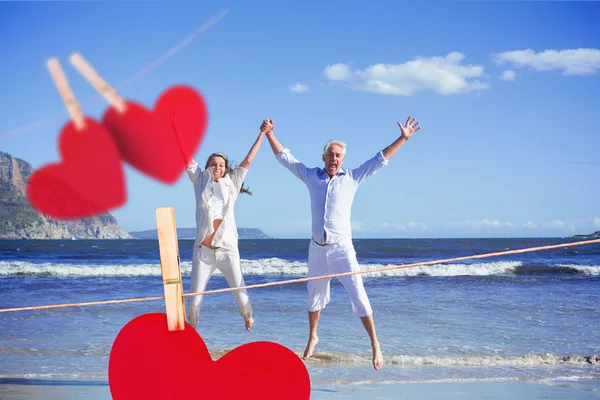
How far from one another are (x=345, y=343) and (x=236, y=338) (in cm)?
130

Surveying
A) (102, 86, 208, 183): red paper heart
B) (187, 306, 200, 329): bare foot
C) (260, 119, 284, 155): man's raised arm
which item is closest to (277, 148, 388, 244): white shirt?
(260, 119, 284, 155): man's raised arm

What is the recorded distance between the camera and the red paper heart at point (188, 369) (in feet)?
10.8

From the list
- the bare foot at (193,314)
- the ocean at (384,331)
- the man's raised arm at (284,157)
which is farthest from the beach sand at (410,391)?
the man's raised arm at (284,157)

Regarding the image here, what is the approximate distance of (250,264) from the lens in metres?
20.6

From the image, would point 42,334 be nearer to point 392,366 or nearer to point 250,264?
point 392,366

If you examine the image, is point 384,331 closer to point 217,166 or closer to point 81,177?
point 217,166

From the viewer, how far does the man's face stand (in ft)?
14.9

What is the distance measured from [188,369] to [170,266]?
58 cm

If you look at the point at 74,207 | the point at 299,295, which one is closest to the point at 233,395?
the point at 74,207

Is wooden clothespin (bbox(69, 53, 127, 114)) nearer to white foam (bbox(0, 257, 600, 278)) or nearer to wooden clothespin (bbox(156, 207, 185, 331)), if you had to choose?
wooden clothespin (bbox(156, 207, 185, 331))

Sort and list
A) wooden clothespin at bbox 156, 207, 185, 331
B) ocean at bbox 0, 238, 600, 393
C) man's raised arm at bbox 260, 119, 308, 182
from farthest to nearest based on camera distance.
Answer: ocean at bbox 0, 238, 600, 393 → man's raised arm at bbox 260, 119, 308, 182 → wooden clothespin at bbox 156, 207, 185, 331

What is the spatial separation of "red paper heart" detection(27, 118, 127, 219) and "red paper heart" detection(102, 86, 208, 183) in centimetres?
15

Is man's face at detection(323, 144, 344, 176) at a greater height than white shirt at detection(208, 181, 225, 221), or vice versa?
man's face at detection(323, 144, 344, 176)

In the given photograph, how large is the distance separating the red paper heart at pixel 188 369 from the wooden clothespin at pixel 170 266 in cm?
8
